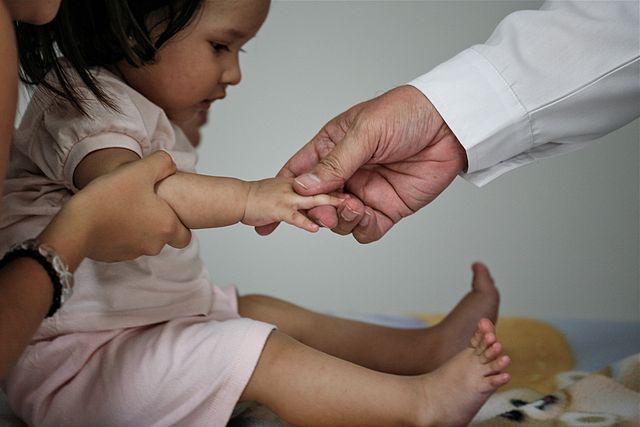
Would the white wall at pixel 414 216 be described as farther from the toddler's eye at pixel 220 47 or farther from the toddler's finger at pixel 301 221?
the toddler's finger at pixel 301 221

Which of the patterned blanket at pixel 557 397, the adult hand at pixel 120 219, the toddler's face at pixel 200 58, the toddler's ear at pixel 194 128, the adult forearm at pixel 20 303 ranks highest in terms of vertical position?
the toddler's face at pixel 200 58

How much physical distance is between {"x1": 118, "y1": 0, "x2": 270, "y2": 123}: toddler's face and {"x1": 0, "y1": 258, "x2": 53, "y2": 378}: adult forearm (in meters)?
0.56

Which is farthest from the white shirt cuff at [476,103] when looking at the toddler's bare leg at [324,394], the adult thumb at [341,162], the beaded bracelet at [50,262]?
the beaded bracelet at [50,262]

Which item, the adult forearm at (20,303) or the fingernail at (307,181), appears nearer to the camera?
the adult forearm at (20,303)

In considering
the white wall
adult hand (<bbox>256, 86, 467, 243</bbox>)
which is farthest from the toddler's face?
the white wall

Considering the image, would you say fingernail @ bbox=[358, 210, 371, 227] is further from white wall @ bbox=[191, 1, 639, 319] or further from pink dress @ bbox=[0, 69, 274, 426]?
white wall @ bbox=[191, 1, 639, 319]

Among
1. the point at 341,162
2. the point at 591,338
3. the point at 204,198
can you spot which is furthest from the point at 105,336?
the point at 591,338

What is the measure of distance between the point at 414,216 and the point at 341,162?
→ 1.57 metres

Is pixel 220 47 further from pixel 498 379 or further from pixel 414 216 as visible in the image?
pixel 414 216

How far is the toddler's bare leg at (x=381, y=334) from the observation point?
1.55 metres

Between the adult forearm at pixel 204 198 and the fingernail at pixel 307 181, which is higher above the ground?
the fingernail at pixel 307 181

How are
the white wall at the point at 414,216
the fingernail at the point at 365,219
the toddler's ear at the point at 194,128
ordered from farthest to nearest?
1. the white wall at the point at 414,216
2. the toddler's ear at the point at 194,128
3. the fingernail at the point at 365,219

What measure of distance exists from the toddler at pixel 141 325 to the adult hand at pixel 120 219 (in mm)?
28

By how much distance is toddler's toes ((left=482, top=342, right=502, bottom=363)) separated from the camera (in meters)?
1.20
